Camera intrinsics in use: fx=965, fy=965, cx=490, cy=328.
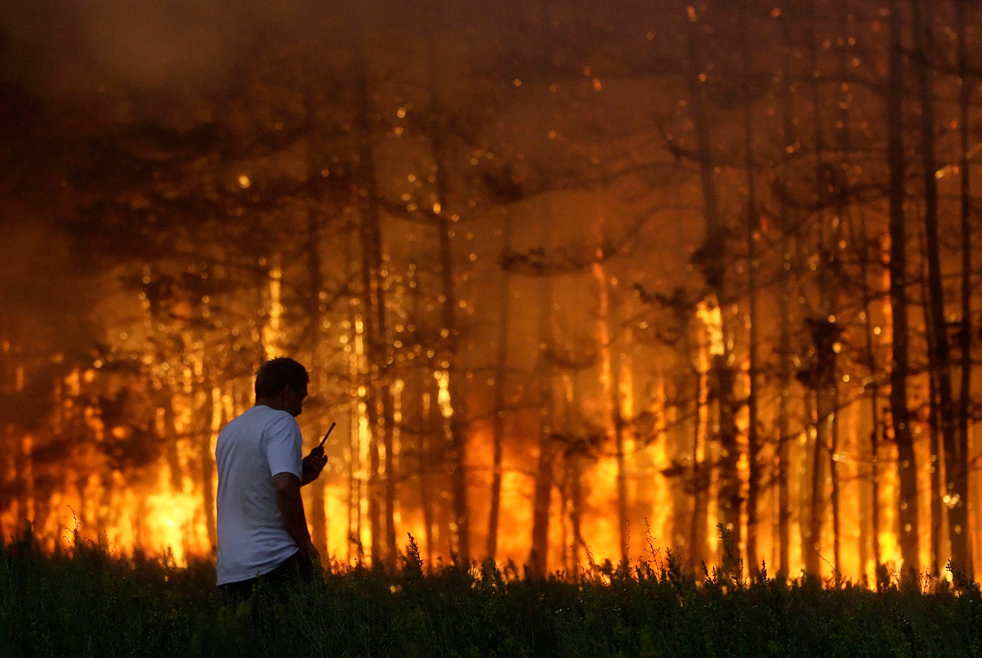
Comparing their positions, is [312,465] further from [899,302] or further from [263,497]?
[899,302]

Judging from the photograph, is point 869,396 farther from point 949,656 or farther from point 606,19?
point 949,656

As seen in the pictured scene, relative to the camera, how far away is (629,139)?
7.33 m

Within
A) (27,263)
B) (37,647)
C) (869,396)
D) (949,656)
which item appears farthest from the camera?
(27,263)

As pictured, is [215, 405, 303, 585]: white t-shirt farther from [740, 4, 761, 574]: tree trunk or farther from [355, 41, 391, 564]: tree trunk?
[740, 4, 761, 574]: tree trunk

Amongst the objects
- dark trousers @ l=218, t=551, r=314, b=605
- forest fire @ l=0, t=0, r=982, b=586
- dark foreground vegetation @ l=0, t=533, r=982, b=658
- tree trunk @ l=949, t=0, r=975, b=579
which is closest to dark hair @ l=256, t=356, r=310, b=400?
dark trousers @ l=218, t=551, r=314, b=605

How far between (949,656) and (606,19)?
591 cm

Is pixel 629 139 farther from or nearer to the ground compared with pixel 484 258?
farther from the ground

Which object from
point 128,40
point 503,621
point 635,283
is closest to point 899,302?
point 635,283

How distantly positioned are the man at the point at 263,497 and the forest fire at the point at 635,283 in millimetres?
4034

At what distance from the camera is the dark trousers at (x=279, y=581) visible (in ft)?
10.5

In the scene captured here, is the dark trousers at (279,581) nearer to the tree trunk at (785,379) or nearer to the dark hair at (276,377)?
the dark hair at (276,377)

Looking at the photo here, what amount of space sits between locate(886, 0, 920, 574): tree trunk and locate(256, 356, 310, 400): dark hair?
17.7ft

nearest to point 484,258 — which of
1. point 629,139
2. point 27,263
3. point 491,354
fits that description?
point 491,354

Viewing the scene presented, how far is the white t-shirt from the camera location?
3.14 m
